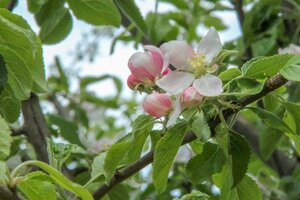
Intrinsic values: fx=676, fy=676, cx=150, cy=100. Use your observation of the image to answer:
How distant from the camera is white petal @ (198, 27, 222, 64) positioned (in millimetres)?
1346

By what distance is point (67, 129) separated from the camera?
2.21m

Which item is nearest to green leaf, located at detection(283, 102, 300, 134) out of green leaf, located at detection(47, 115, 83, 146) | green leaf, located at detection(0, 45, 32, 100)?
green leaf, located at detection(0, 45, 32, 100)

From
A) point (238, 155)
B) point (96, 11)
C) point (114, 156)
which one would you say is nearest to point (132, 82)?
point (114, 156)

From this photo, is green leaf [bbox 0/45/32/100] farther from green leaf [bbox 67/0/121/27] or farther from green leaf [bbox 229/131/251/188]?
green leaf [bbox 67/0/121/27]

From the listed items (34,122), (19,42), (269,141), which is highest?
(19,42)

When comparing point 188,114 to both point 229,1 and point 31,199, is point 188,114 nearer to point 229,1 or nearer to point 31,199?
point 31,199

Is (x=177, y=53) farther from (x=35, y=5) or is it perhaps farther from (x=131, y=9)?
(x=35, y=5)

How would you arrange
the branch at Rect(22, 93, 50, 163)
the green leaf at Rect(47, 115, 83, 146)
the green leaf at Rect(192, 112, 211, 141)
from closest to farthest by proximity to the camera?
the green leaf at Rect(192, 112, 211, 141)
the branch at Rect(22, 93, 50, 163)
the green leaf at Rect(47, 115, 83, 146)

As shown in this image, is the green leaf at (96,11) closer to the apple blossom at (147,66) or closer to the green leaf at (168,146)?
the apple blossom at (147,66)

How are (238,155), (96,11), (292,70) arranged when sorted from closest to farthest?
(292,70), (238,155), (96,11)

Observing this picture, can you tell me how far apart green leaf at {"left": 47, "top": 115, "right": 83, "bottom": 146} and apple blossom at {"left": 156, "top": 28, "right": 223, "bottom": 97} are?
2.80 ft

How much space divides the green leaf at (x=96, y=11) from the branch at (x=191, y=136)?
569 mm

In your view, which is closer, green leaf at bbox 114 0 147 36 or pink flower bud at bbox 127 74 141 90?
pink flower bud at bbox 127 74 141 90

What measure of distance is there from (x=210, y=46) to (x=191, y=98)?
189 millimetres
